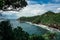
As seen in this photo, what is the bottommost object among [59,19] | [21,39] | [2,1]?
[59,19]

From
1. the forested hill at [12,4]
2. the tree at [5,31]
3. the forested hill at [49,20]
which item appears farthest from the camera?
the forested hill at [49,20]

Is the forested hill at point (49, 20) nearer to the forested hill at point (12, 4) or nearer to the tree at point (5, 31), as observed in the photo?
the tree at point (5, 31)

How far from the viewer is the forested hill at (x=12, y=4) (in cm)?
1217

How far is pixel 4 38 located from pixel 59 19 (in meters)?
118

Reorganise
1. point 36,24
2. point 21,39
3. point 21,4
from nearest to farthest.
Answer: point 21,4 → point 21,39 → point 36,24

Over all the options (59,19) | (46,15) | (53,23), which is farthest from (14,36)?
(46,15)

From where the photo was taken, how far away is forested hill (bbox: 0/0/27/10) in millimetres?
12173

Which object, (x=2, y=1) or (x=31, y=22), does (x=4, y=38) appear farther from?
(x=31, y=22)

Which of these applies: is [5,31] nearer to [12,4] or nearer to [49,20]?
[12,4]

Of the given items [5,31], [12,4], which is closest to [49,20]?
[5,31]

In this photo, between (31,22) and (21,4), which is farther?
(31,22)

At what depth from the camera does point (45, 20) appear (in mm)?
133375

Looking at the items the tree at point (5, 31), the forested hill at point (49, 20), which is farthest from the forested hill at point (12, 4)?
the forested hill at point (49, 20)

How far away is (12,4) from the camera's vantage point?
12.4 metres
